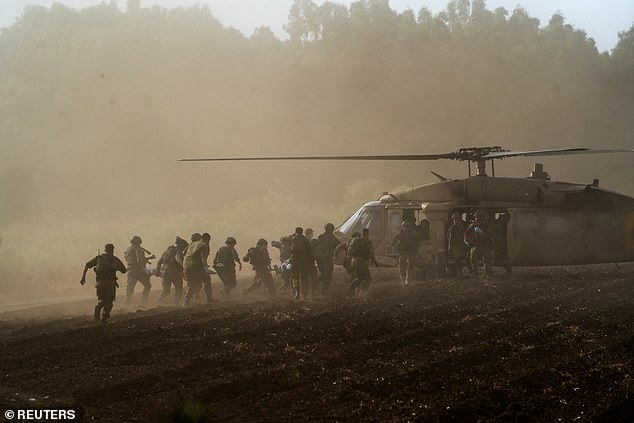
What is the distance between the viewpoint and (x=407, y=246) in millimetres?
18250

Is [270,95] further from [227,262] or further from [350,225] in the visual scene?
[227,262]

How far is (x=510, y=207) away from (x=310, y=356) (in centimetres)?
1068

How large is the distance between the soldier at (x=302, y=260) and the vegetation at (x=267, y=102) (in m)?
22.7

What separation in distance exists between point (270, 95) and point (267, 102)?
0.57 meters

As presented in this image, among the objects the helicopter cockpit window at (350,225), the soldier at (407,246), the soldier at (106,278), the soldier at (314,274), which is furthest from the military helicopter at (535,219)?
the soldier at (106,278)

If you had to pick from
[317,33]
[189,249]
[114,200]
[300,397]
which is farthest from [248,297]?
[317,33]

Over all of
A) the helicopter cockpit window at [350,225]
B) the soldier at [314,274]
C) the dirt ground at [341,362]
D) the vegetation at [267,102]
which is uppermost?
the vegetation at [267,102]

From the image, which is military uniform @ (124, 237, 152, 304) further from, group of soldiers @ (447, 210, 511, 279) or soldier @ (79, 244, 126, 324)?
group of soldiers @ (447, 210, 511, 279)

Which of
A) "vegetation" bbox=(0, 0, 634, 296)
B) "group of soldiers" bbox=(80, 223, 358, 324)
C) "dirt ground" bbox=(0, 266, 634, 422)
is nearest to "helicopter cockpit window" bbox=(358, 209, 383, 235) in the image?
"group of soldiers" bbox=(80, 223, 358, 324)

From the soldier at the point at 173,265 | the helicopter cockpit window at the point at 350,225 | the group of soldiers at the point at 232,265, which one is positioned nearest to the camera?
the group of soldiers at the point at 232,265

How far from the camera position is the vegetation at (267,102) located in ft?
155

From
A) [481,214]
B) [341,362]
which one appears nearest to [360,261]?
[481,214]

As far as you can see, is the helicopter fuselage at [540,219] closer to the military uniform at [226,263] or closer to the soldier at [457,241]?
the soldier at [457,241]

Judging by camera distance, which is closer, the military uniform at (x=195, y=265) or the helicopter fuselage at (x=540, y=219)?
the military uniform at (x=195, y=265)
